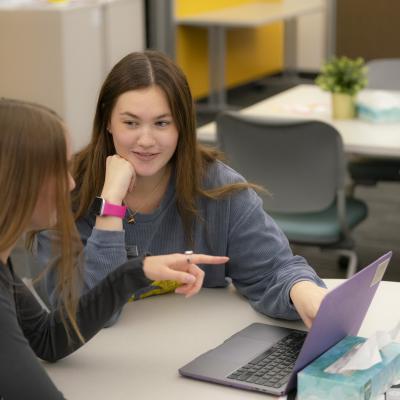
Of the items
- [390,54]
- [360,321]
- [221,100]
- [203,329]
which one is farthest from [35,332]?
[390,54]

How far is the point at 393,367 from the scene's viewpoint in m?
1.55

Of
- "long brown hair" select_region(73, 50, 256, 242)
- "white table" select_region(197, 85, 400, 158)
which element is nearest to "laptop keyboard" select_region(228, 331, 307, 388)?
"long brown hair" select_region(73, 50, 256, 242)

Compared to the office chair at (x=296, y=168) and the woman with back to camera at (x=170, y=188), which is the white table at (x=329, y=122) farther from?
the woman with back to camera at (x=170, y=188)

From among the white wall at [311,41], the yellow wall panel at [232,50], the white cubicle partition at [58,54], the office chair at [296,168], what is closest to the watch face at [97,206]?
the office chair at [296,168]

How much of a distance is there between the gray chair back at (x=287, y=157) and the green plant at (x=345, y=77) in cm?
55

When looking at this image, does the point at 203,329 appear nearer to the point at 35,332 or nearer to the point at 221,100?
the point at 35,332

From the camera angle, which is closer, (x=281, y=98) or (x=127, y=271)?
(x=127, y=271)

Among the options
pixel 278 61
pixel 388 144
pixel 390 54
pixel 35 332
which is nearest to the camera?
pixel 35 332

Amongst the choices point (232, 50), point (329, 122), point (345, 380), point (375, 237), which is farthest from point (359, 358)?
point (232, 50)

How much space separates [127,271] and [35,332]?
9.5 inches

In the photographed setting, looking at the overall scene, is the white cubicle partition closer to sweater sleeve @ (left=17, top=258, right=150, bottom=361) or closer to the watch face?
the watch face

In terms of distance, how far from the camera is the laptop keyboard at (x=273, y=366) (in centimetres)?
159

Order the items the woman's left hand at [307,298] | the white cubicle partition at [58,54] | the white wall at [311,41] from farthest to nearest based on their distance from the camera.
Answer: the white wall at [311,41], the white cubicle partition at [58,54], the woman's left hand at [307,298]

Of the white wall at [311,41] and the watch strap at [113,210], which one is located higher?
the watch strap at [113,210]
